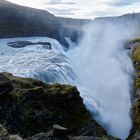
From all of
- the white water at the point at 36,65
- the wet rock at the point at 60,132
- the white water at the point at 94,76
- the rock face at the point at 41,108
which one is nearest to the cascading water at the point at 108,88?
the white water at the point at 94,76

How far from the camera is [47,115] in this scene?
193 ft

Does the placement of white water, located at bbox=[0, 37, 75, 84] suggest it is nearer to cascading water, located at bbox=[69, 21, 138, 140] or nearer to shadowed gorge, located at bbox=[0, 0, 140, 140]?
shadowed gorge, located at bbox=[0, 0, 140, 140]

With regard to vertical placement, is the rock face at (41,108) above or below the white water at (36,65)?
above

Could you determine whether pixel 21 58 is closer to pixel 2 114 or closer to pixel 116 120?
pixel 116 120

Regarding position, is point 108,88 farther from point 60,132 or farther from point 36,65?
point 60,132

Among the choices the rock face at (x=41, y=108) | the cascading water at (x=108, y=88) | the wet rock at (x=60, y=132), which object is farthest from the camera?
the cascading water at (x=108, y=88)

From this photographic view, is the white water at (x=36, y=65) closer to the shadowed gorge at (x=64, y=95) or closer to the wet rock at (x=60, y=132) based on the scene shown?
the shadowed gorge at (x=64, y=95)

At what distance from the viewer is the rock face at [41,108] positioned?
51.0 metres

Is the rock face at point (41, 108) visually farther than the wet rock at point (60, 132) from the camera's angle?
Yes

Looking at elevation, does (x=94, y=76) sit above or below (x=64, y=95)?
below

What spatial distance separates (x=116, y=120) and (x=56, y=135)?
5461 cm

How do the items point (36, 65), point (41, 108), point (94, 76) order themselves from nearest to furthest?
point (41, 108)
point (36, 65)
point (94, 76)

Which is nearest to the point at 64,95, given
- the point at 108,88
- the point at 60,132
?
the point at 60,132

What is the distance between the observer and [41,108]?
59.7 m
